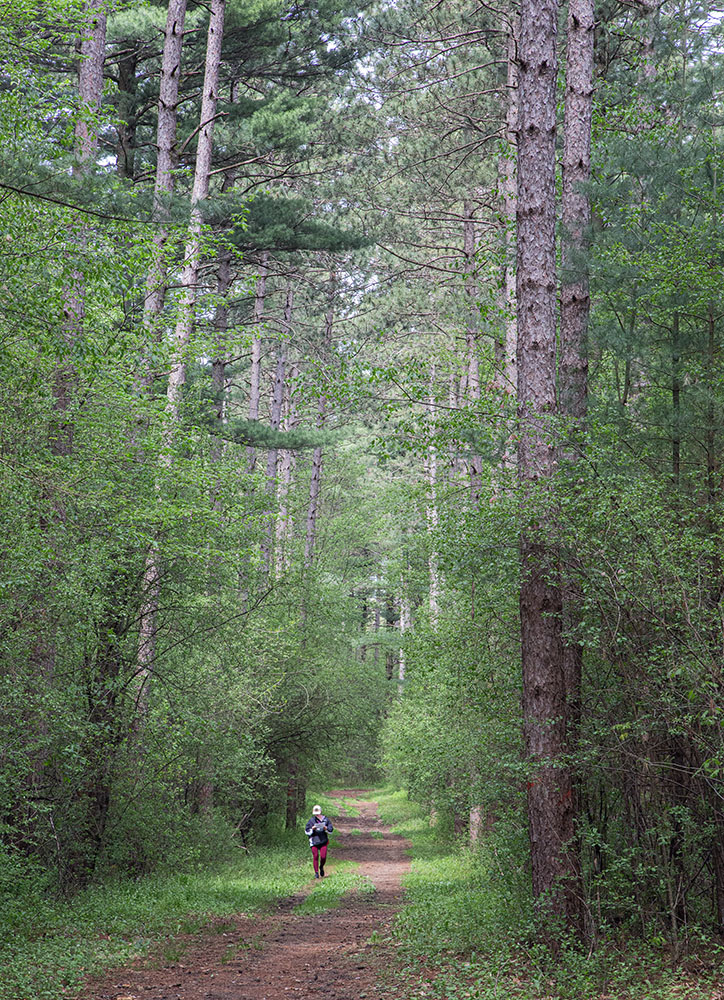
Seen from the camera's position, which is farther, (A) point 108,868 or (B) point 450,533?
(A) point 108,868

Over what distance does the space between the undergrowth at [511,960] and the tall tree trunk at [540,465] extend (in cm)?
47

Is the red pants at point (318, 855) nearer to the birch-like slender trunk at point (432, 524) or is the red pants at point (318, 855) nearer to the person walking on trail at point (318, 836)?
the person walking on trail at point (318, 836)

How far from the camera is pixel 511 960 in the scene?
7430 millimetres

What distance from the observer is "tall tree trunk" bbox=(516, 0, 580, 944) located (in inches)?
296

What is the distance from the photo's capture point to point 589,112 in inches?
385

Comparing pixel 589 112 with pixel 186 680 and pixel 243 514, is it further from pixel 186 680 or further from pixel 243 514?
pixel 186 680

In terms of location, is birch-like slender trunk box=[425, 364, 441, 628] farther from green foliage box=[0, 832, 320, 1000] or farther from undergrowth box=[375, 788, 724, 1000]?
green foliage box=[0, 832, 320, 1000]

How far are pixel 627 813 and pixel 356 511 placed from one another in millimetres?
28527

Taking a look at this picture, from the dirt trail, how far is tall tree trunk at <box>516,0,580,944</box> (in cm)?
178

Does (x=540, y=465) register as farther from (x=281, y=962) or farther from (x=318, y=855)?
(x=318, y=855)

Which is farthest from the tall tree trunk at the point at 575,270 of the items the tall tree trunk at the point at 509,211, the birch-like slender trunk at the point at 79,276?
the birch-like slender trunk at the point at 79,276

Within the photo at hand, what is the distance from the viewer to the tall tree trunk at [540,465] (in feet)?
24.7

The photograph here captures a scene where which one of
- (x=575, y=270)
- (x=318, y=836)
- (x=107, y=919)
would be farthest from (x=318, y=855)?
(x=575, y=270)

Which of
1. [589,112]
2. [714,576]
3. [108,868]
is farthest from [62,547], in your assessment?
[589,112]
